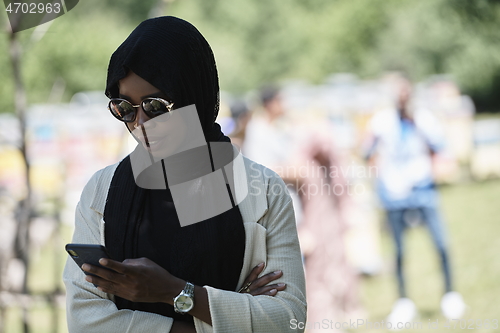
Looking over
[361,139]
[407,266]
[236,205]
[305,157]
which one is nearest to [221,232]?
[236,205]

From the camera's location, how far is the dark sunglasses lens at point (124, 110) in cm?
155

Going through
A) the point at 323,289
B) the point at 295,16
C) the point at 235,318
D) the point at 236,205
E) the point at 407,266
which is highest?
the point at 295,16

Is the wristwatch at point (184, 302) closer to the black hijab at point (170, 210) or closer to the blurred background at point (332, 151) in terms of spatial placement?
the black hijab at point (170, 210)

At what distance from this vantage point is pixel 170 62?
1536mm

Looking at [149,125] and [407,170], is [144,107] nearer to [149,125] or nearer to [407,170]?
[149,125]

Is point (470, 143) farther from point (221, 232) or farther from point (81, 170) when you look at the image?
point (221, 232)

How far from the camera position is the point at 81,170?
13.2 metres

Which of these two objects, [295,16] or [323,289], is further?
[295,16]

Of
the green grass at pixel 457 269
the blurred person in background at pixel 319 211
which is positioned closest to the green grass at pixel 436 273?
the green grass at pixel 457 269

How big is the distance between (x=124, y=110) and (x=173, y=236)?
1.24 ft

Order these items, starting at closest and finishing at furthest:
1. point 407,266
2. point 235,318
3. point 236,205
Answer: point 235,318 < point 236,205 < point 407,266

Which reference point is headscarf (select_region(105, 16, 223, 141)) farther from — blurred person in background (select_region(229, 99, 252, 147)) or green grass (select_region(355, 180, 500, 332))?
green grass (select_region(355, 180, 500, 332))

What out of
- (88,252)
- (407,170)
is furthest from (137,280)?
(407,170)

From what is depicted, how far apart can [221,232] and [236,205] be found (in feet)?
0.33
